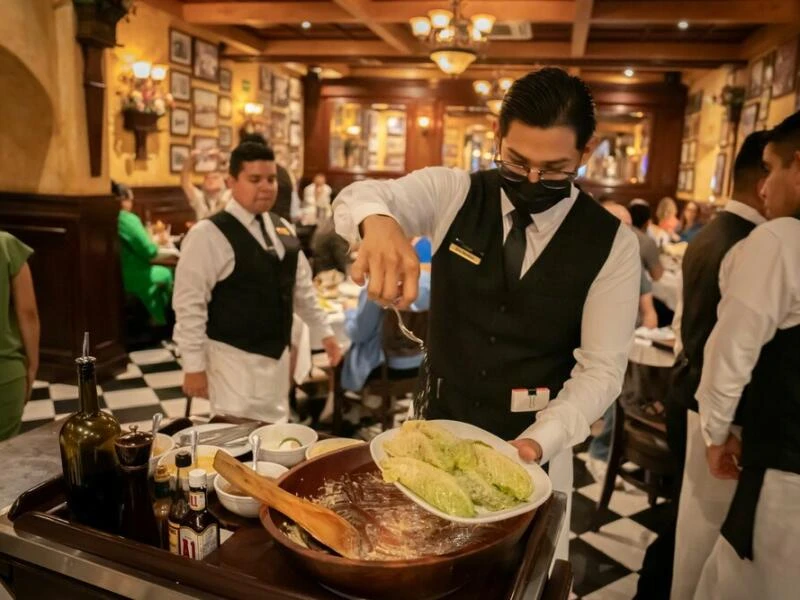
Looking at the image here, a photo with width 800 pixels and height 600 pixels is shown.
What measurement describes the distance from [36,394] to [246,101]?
6.81 meters

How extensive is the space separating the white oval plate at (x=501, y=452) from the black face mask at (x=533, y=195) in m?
0.59

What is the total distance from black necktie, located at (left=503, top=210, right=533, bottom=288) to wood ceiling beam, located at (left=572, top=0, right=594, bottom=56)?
239 inches

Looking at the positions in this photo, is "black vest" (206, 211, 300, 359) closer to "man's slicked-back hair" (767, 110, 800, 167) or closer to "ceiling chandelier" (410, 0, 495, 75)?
"man's slicked-back hair" (767, 110, 800, 167)

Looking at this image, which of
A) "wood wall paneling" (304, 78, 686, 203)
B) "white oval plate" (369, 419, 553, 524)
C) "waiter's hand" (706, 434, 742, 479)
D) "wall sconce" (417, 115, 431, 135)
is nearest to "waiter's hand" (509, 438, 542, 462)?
"white oval plate" (369, 419, 553, 524)

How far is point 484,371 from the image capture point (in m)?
1.65

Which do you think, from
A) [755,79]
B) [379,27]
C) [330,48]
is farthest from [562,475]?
[330,48]

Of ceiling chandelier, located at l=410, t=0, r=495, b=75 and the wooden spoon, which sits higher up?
ceiling chandelier, located at l=410, t=0, r=495, b=75

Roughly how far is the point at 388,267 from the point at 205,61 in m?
9.09

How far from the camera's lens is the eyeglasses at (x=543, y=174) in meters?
1.49

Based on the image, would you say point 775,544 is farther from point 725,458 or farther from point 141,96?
point 141,96

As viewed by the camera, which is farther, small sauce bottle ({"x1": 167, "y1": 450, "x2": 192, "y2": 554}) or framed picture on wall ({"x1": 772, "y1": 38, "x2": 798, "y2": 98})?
framed picture on wall ({"x1": 772, "y1": 38, "x2": 798, "y2": 98})

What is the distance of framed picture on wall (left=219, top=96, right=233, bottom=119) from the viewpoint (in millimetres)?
9680

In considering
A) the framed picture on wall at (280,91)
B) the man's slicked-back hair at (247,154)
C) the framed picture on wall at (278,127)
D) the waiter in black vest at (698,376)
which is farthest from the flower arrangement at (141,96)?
the waiter in black vest at (698,376)

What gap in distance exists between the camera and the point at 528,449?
118 cm
